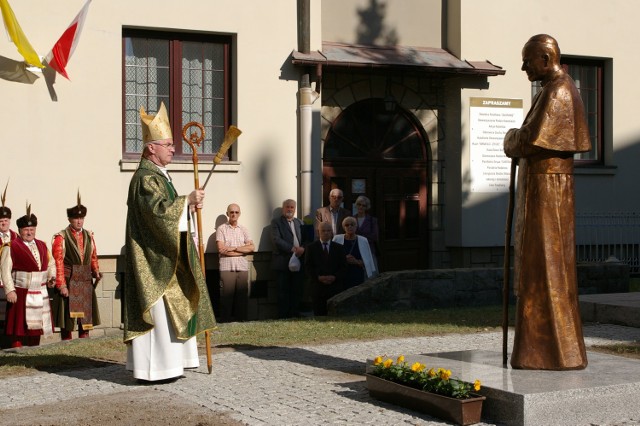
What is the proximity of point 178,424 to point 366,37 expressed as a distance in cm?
1146

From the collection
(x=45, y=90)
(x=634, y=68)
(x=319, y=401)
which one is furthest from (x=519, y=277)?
(x=634, y=68)

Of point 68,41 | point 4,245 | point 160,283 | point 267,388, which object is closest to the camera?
point 267,388

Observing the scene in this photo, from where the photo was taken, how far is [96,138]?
15.4 meters

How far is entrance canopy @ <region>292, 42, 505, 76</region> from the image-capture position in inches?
652

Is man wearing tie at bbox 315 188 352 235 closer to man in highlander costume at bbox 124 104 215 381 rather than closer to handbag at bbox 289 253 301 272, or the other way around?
handbag at bbox 289 253 301 272

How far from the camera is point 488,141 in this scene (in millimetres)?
18078

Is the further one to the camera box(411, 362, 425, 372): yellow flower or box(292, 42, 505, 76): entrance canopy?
box(292, 42, 505, 76): entrance canopy

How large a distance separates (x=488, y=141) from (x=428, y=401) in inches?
433

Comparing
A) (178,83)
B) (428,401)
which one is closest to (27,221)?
(178,83)

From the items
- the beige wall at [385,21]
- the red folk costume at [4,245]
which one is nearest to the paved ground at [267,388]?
the red folk costume at [4,245]

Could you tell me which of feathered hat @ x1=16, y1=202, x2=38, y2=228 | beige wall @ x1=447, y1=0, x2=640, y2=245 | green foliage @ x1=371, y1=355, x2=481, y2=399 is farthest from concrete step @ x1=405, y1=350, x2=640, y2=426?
beige wall @ x1=447, y1=0, x2=640, y2=245

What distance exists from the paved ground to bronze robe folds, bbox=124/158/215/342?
52 cm

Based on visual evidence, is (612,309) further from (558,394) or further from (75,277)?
(75,277)

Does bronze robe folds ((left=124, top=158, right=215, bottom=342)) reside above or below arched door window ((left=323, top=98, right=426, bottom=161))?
below
